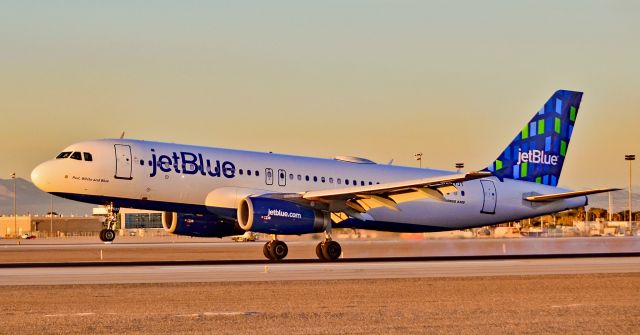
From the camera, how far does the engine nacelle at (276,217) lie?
42.8m

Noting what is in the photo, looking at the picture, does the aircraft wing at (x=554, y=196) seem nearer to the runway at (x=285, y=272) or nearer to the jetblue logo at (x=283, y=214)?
the runway at (x=285, y=272)

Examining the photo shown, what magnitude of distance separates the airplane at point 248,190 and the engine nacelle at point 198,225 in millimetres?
45

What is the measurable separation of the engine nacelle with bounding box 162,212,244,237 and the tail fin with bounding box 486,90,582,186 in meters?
15.0

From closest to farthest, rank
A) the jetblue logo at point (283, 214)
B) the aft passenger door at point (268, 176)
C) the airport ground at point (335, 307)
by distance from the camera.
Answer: the airport ground at point (335, 307) → the jetblue logo at point (283, 214) → the aft passenger door at point (268, 176)

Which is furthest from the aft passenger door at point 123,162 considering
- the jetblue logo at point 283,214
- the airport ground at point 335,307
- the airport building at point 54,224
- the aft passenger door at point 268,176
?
the airport building at point 54,224

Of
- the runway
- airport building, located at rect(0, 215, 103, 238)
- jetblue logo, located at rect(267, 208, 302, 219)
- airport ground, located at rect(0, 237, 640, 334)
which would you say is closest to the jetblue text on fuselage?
jetblue logo, located at rect(267, 208, 302, 219)

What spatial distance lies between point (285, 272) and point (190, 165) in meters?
11.8

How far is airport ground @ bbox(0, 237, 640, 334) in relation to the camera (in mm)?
19453

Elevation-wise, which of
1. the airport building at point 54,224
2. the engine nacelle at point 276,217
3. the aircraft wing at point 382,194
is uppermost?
the aircraft wing at point 382,194

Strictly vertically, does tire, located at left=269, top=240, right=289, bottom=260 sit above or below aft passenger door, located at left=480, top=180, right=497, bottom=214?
below

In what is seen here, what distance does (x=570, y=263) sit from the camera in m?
40.4

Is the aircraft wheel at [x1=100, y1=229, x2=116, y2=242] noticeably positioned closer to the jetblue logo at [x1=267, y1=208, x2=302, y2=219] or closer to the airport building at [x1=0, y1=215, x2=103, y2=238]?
the jetblue logo at [x1=267, y1=208, x2=302, y2=219]

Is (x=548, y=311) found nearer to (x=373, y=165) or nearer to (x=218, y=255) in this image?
(x=373, y=165)

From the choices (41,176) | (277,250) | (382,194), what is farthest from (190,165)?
(382,194)
